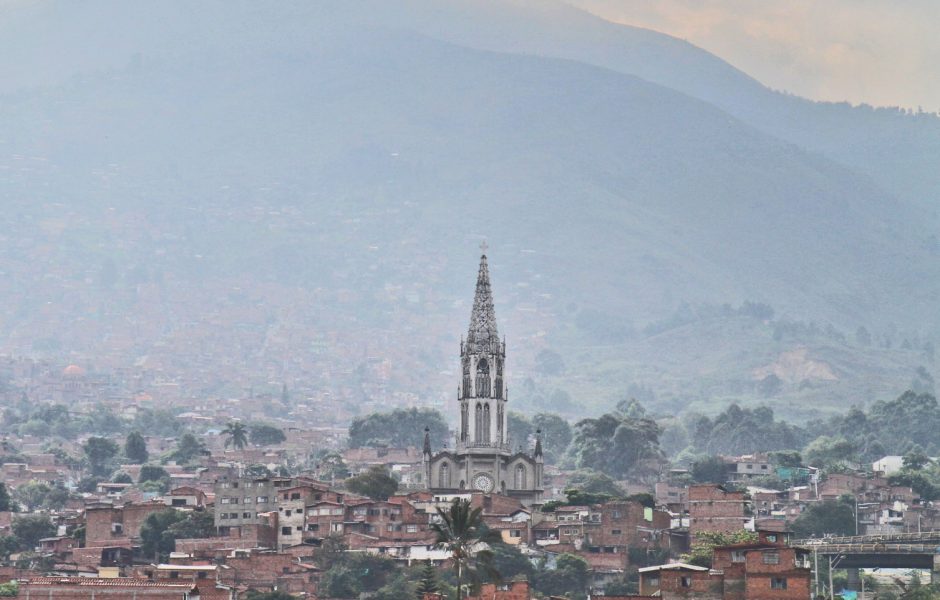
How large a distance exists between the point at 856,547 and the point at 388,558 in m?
19.6

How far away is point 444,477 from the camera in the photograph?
132 metres

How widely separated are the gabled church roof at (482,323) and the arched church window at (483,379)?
0.94m

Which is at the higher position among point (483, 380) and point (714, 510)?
point (483, 380)

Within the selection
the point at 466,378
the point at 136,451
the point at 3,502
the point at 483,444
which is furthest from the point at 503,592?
the point at 136,451

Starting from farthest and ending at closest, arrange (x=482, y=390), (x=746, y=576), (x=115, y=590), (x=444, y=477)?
(x=482, y=390) → (x=444, y=477) → (x=115, y=590) → (x=746, y=576)

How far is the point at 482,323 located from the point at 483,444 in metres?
7.77

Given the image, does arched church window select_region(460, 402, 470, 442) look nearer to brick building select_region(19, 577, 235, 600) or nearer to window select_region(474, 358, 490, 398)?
window select_region(474, 358, 490, 398)

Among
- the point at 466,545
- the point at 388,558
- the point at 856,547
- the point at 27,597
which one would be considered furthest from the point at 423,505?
the point at 466,545

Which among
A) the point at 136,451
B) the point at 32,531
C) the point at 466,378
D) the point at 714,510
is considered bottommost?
the point at 32,531

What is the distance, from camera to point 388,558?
108 meters

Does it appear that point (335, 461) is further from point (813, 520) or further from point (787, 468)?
point (813, 520)

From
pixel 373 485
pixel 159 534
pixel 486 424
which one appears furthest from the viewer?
pixel 486 424

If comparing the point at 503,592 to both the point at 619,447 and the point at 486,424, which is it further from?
the point at 619,447

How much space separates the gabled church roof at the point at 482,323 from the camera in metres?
136
